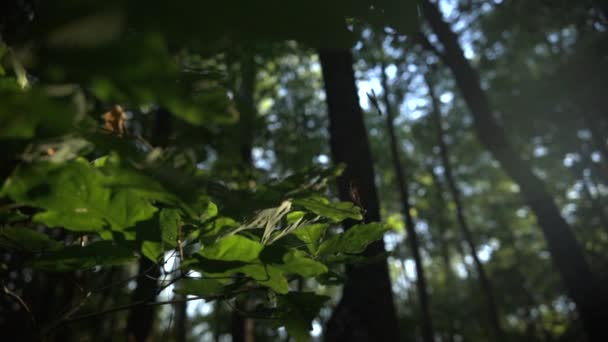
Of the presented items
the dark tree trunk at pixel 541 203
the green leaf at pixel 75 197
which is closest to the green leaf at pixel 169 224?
the green leaf at pixel 75 197

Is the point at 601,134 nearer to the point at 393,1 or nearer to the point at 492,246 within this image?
the point at 492,246

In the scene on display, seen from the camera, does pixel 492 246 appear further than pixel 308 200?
Yes

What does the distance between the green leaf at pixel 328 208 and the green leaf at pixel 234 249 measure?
0.14 metres

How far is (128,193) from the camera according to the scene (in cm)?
78

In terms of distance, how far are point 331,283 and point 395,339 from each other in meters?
1.01

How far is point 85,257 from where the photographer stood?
0.94 meters

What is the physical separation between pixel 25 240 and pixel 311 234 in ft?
2.37

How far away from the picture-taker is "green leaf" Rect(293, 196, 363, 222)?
860mm

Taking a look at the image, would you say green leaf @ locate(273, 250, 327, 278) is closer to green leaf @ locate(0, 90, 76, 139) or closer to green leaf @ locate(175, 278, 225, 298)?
green leaf @ locate(175, 278, 225, 298)

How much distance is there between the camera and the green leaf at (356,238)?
3.26ft

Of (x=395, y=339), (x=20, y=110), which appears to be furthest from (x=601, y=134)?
(x=20, y=110)

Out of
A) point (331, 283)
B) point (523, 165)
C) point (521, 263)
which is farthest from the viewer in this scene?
point (521, 263)

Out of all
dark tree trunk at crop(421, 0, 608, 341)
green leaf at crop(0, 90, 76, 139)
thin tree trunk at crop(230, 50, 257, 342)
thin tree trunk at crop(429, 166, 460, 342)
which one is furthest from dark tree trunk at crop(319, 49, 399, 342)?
thin tree trunk at crop(429, 166, 460, 342)

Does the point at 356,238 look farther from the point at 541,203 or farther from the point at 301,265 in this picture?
the point at 541,203
